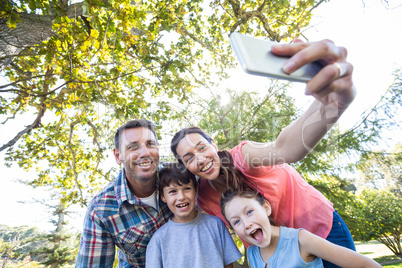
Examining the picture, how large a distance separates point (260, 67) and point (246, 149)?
0.96m

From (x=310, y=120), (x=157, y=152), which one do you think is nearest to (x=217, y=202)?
(x=157, y=152)

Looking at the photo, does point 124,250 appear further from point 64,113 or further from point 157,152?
point 64,113

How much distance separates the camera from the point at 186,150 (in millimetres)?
1723

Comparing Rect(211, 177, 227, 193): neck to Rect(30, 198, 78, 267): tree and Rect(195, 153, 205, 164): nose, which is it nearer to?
Rect(195, 153, 205, 164): nose

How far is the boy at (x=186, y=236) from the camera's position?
1710 millimetres

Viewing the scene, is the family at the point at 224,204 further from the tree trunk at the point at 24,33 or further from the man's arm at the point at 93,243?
the tree trunk at the point at 24,33

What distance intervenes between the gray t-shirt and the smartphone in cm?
150

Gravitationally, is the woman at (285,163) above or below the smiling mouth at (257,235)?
above

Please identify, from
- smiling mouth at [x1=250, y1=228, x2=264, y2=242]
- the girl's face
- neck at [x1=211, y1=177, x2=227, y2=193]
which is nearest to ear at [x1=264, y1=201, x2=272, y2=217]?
the girl's face

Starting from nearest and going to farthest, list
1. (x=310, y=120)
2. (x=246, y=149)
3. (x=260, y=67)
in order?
(x=260, y=67) → (x=310, y=120) → (x=246, y=149)

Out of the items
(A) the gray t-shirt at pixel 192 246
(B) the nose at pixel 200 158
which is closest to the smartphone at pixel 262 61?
(B) the nose at pixel 200 158

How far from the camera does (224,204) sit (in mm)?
1688

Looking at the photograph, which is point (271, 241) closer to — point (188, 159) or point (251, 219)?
point (251, 219)

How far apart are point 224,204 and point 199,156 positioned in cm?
41
